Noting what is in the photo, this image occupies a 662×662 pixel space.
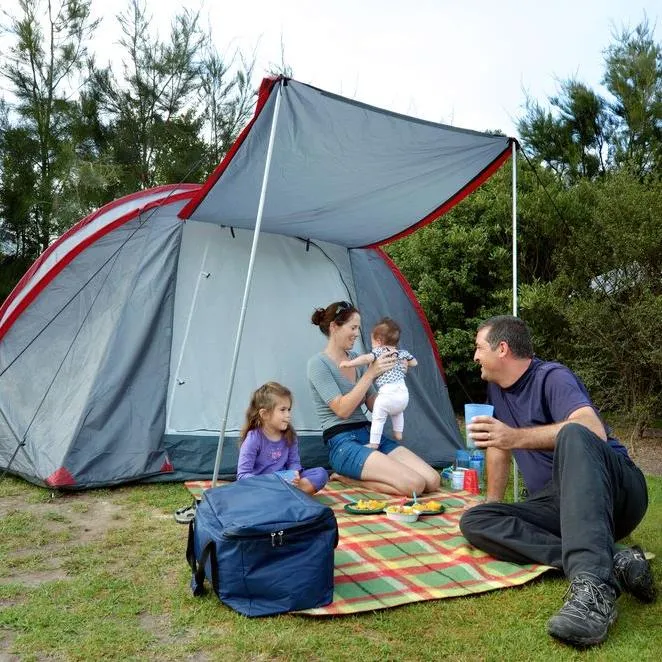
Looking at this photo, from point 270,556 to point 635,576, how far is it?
1.25 metres

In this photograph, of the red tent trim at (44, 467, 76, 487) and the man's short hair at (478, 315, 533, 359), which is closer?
the man's short hair at (478, 315, 533, 359)

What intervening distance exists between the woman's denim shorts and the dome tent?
467 millimetres

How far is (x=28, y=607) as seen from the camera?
8.09 ft

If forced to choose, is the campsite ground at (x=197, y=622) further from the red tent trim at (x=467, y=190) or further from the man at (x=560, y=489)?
the red tent trim at (x=467, y=190)

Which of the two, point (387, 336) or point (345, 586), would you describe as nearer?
point (345, 586)

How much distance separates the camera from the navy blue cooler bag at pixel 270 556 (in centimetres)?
237

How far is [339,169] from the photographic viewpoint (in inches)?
153

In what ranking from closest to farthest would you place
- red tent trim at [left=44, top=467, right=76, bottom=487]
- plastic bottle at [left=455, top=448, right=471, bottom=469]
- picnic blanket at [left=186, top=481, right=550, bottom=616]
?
picnic blanket at [left=186, top=481, right=550, bottom=616] < red tent trim at [left=44, top=467, right=76, bottom=487] < plastic bottle at [left=455, top=448, right=471, bottom=469]

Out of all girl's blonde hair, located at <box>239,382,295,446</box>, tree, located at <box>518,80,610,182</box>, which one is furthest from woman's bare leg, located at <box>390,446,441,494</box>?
tree, located at <box>518,80,610,182</box>

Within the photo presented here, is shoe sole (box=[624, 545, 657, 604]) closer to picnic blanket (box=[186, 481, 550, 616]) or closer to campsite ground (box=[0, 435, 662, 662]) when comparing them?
campsite ground (box=[0, 435, 662, 662])

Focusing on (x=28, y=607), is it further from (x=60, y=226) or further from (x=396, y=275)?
(x=60, y=226)

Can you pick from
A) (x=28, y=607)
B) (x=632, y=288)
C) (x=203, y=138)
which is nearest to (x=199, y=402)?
(x=28, y=607)

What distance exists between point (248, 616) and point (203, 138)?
9941 millimetres

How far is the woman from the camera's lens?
4.18 meters
